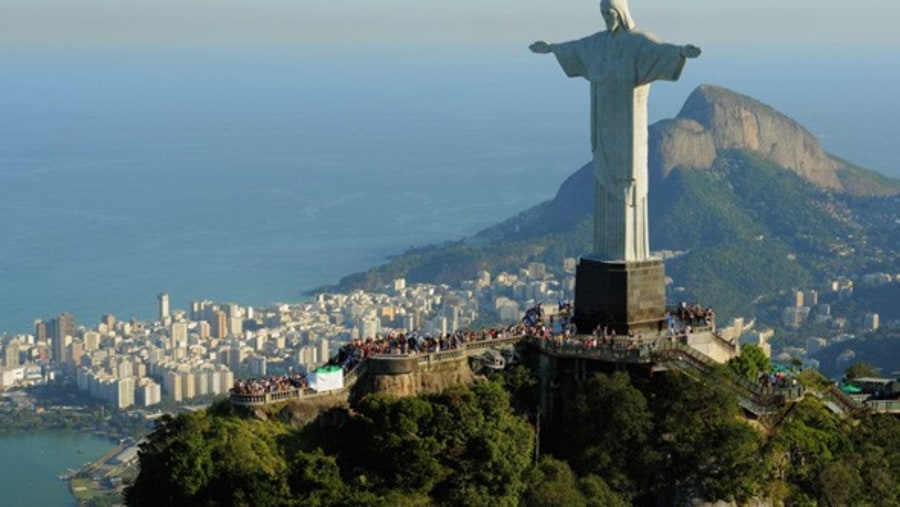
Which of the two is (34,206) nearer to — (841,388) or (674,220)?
(674,220)

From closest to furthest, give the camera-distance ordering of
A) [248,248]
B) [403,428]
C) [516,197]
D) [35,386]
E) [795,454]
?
[403,428]
[795,454]
[35,386]
[248,248]
[516,197]

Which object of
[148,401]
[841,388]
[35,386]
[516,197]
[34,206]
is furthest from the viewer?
[516,197]

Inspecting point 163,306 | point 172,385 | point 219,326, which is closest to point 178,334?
point 219,326

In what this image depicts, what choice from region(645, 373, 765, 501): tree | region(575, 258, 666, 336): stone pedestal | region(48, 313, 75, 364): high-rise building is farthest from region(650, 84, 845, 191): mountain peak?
region(645, 373, 765, 501): tree

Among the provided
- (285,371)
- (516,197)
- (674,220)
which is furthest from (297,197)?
(285,371)

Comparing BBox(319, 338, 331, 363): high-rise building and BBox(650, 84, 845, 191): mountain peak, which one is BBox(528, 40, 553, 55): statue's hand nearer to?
BBox(319, 338, 331, 363): high-rise building

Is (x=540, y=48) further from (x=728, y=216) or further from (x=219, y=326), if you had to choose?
(x=728, y=216)
